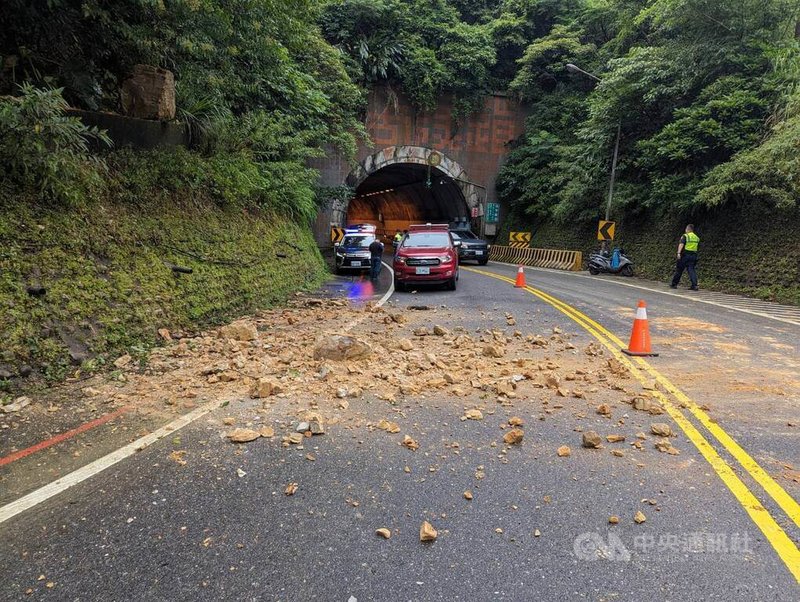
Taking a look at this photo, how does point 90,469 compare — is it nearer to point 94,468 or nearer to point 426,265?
point 94,468

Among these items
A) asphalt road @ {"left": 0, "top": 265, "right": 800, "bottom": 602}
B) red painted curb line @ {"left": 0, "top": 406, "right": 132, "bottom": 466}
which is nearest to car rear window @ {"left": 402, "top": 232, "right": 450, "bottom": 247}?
asphalt road @ {"left": 0, "top": 265, "right": 800, "bottom": 602}

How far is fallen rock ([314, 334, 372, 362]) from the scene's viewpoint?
246 inches

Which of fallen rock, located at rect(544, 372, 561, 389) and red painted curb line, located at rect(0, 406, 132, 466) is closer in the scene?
red painted curb line, located at rect(0, 406, 132, 466)

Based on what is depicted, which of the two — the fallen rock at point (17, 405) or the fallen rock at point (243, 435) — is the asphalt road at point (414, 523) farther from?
the fallen rock at point (17, 405)

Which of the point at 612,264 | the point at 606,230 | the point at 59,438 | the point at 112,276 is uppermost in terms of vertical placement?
the point at 606,230

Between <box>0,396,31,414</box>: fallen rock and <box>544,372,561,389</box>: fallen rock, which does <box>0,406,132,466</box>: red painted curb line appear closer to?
<box>0,396,31,414</box>: fallen rock

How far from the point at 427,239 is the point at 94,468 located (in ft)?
40.7

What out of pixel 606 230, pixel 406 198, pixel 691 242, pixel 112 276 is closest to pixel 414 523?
pixel 112 276

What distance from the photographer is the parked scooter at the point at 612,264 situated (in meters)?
20.4

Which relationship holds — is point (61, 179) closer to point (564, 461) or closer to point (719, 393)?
point (564, 461)

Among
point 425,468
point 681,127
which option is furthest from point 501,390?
point 681,127

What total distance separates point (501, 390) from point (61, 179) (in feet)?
20.6

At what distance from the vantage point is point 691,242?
48.5 ft

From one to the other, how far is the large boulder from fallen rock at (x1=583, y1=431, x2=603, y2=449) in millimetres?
9089
